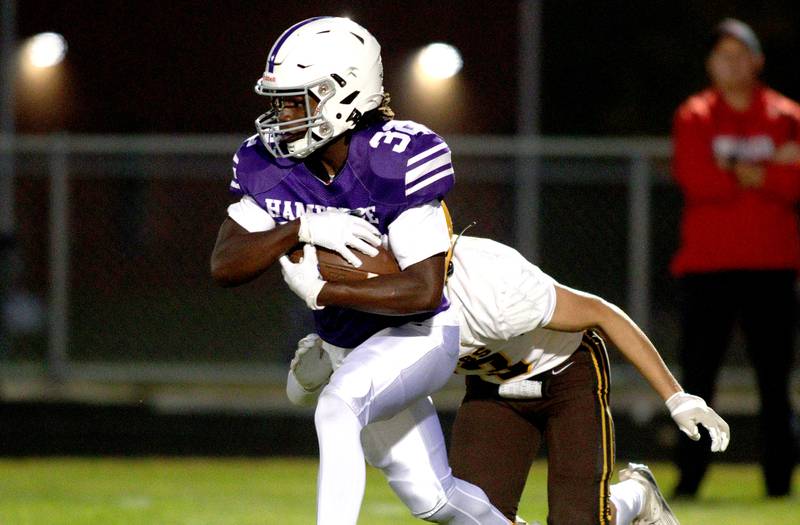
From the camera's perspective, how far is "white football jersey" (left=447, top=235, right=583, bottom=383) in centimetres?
403

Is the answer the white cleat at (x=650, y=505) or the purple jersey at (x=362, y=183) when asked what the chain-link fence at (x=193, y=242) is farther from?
the purple jersey at (x=362, y=183)

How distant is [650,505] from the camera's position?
470 cm

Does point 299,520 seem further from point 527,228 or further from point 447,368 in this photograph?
point 527,228

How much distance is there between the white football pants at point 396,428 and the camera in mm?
3703

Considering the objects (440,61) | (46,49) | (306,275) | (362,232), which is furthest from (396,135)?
(46,49)

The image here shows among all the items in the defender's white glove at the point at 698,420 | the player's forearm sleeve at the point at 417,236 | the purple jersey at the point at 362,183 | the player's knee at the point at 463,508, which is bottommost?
the player's knee at the point at 463,508

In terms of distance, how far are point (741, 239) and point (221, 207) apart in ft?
10.4

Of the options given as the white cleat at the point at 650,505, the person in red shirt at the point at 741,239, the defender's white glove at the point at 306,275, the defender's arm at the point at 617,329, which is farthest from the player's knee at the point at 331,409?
the person in red shirt at the point at 741,239

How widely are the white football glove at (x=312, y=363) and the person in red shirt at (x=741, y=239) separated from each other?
7.40 feet

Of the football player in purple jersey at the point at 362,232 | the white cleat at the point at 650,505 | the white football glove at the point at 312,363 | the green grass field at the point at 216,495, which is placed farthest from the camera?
the green grass field at the point at 216,495

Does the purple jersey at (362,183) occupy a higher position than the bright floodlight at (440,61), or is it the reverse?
the purple jersey at (362,183)

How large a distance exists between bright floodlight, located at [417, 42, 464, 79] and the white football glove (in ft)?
16.2

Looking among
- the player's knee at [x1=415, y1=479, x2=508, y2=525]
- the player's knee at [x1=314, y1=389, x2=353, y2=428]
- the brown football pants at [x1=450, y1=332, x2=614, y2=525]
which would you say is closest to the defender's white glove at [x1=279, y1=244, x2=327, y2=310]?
the player's knee at [x1=314, y1=389, x2=353, y2=428]

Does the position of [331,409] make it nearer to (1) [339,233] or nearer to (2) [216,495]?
(1) [339,233]
